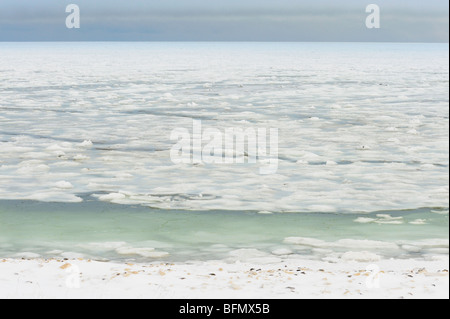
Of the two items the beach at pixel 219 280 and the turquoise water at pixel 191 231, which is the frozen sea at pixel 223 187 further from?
the beach at pixel 219 280

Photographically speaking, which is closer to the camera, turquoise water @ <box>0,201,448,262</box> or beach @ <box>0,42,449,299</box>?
beach @ <box>0,42,449,299</box>

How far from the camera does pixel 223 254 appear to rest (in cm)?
652

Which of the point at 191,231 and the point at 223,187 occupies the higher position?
the point at 223,187

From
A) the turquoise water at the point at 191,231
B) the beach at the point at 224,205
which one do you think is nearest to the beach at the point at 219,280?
the beach at the point at 224,205

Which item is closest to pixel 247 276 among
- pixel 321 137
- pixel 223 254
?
pixel 223 254

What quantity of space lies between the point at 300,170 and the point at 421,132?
4674mm

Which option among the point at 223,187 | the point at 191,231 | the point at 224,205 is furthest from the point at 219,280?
the point at 223,187

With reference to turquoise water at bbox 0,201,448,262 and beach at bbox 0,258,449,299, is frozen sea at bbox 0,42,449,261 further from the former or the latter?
beach at bbox 0,258,449,299

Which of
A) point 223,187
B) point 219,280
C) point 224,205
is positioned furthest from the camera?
point 223,187

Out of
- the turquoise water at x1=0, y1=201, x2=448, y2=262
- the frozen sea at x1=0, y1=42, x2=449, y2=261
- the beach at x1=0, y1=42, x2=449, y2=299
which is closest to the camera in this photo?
the beach at x1=0, y1=42, x2=449, y2=299

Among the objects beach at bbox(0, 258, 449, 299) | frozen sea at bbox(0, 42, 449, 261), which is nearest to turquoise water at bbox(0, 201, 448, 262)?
frozen sea at bbox(0, 42, 449, 261)

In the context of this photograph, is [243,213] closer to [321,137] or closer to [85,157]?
[85,157]

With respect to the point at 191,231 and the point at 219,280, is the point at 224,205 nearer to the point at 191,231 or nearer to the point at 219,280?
the point at 191,231

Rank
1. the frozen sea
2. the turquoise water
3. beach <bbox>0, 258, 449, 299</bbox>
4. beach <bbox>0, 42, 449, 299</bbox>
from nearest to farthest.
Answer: beach <bbox>0, 258, 449, 299</bbox>, beach <bbox>0, 42, 449, 299</bbox>, the turquoise water, the frozen sea
